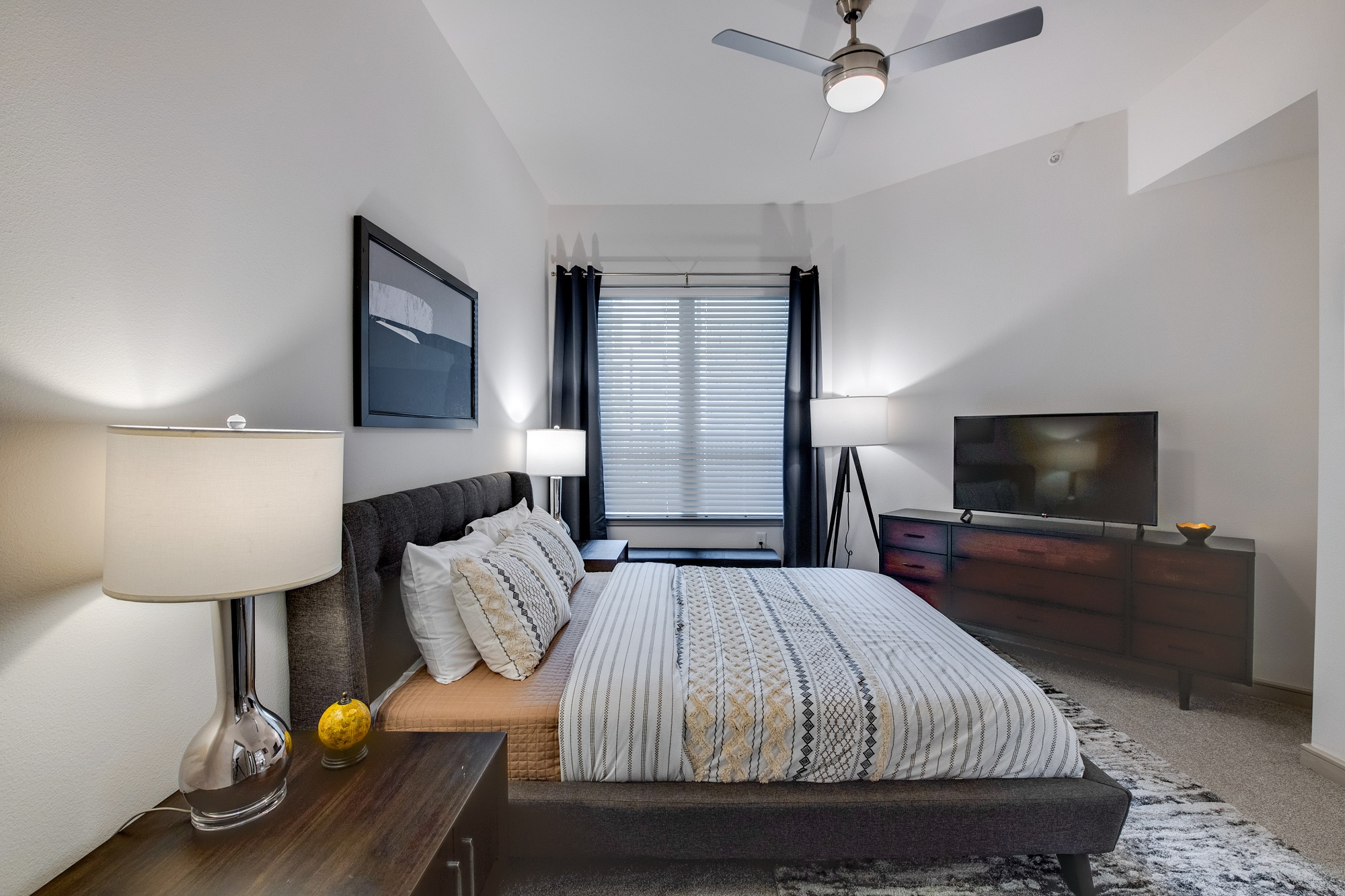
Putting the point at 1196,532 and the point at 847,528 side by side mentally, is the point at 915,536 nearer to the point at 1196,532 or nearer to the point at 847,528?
the point at 847,528

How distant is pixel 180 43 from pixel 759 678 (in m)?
1.95

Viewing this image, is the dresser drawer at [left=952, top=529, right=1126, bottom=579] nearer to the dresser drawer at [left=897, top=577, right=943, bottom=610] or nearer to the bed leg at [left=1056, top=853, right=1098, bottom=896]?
the dresser drawer at [left=897, top=577, right=943, bottom=610]

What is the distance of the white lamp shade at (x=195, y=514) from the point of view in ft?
2.44

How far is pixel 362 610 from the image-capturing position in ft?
4.84

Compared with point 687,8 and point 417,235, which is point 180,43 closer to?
point 417,235

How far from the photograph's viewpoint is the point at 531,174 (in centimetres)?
350

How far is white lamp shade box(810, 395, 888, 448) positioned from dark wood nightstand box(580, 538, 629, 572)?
1.54 m

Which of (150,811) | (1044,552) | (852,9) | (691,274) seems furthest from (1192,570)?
(150,811)

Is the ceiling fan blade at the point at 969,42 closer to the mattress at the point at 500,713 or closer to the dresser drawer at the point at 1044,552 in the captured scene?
the dresser drawer at the point at 1044,552

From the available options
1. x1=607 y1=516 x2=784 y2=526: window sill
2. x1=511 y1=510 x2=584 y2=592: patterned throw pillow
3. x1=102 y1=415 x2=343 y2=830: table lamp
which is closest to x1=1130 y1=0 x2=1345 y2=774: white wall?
x1=607 y1=516 x2=784 y2=526: window sill

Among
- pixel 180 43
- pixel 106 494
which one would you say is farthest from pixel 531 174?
pixel 106 494

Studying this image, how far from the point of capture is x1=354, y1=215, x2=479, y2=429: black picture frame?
5.45 ft

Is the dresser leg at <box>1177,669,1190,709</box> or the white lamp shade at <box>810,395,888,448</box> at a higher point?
the white lamp shade at <box>810,395,888,448</box>

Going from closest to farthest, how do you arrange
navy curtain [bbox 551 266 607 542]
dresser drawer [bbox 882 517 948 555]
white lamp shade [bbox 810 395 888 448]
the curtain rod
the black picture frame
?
the black picture frame
dresser drawer [bbox 882 517 948 555]
white lamp shade [bbox 810 395 888 448]
navy curtain [bbox 551 266 607 542]
the curtain rod
